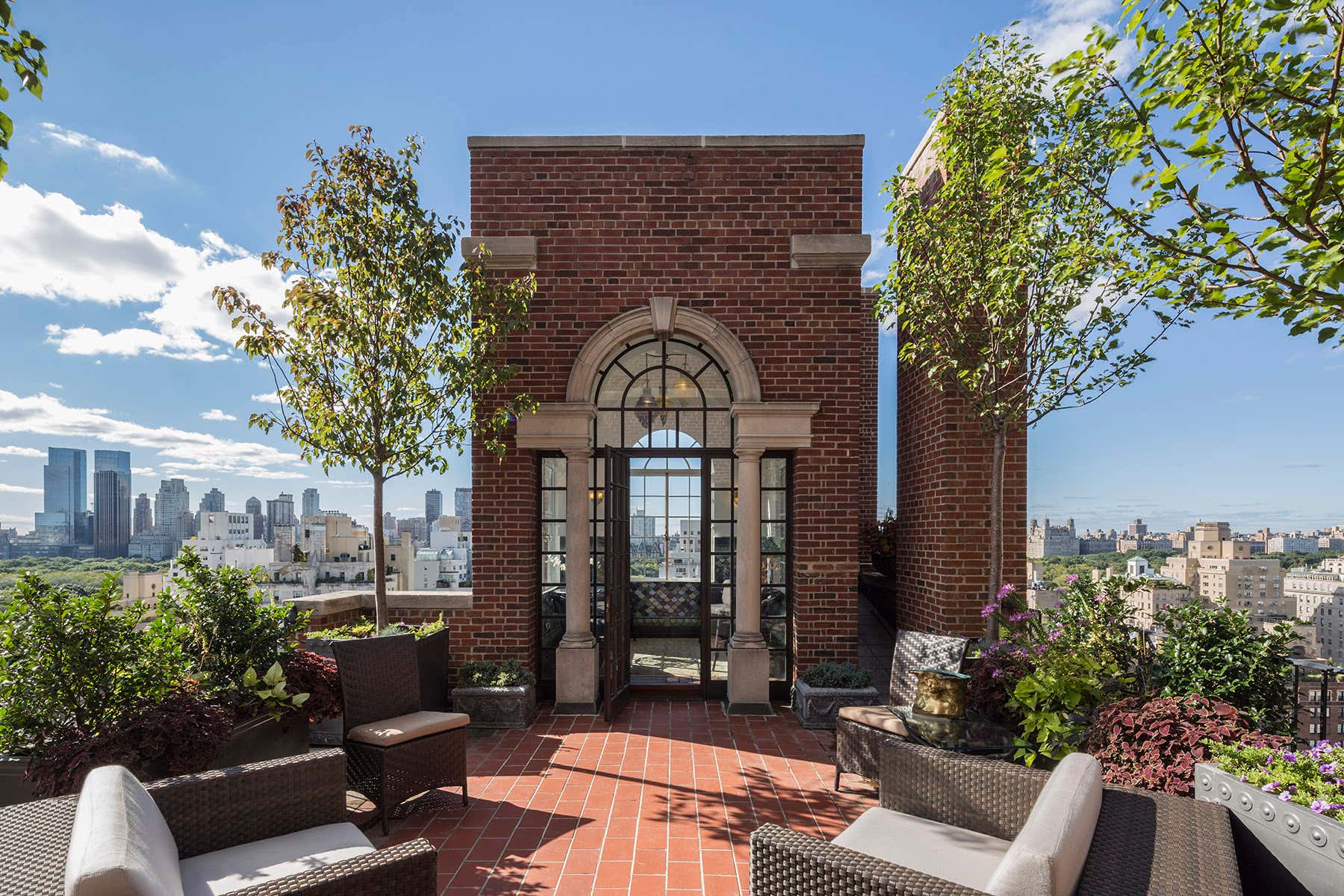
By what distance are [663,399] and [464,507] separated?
2.11m

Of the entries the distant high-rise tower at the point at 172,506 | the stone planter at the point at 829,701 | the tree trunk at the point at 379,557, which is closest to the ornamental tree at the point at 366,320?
the tree trunk at the point at 379,557

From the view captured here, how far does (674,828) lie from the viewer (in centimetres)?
338

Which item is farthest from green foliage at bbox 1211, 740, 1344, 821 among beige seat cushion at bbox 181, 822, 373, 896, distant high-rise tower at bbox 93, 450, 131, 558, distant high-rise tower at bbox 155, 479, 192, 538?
distant high-rise tower at bbox 155, 479, 192, 538

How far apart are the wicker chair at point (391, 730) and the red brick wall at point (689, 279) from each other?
5.89 ft

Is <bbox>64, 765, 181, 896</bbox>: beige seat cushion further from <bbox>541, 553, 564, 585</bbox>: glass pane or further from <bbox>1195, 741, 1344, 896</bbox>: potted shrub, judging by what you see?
<bbox>541, 553, 564, 585</bbox>: glass pane

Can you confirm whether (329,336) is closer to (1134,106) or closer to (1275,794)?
(1134,106)

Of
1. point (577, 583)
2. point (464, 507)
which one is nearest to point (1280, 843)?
point (577, 583)

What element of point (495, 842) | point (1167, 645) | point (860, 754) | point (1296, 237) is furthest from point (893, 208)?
point (495, 842)

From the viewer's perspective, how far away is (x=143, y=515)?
9.30 metres

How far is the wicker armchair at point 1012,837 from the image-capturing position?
1.58 m

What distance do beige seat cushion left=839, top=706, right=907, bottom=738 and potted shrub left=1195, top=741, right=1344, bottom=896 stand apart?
5.28 ft

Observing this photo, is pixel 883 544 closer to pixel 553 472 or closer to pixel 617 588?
pixel 617 588

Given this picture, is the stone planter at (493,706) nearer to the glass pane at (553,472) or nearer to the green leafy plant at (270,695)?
the green leafy plant at (270,695)

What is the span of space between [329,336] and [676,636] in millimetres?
4047
